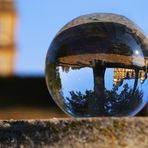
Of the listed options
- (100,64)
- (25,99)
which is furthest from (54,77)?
(25,99)

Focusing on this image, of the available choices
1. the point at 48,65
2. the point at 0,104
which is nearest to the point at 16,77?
the point at 0,104

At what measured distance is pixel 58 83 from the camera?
159cm

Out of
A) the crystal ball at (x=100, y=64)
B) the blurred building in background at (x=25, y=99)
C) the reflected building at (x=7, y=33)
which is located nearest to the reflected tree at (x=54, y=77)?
the crystal ball at (x=100, y=64)

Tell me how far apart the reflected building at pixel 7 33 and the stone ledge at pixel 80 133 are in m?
24.5

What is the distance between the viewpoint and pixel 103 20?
1.57 metres

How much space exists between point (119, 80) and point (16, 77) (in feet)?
19.6

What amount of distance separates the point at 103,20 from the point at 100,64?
0.35ft

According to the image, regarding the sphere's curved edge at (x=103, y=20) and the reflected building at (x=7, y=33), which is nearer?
the sphere's curved edge at (x=103, y=20)

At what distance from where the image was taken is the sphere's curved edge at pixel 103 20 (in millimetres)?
1583

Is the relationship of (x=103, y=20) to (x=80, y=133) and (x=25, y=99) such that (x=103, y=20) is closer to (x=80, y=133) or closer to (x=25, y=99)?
(x=80, y=133)

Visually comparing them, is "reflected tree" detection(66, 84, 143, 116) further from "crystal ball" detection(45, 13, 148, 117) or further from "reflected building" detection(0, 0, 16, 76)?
"reflected building" detection(0, 0, 16, 76)

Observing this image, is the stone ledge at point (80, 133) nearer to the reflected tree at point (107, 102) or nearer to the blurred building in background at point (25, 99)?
the reflected tree at point (107, 102)

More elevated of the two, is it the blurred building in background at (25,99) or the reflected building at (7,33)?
the blurred building in background at (25,99)

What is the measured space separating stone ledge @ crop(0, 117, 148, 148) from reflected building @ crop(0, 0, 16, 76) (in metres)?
24.5
